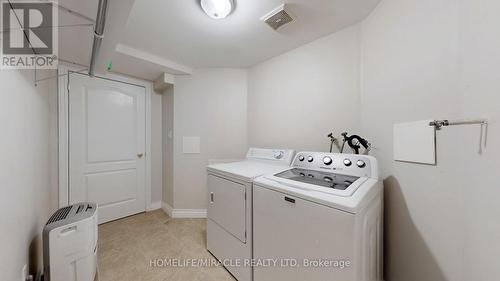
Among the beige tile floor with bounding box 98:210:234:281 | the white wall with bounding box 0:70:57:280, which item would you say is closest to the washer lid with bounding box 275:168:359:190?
the beige tile floor with bounding box 98:210:234:281

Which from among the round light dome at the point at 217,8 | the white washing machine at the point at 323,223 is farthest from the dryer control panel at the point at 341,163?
the round light dome at the point at 217,8

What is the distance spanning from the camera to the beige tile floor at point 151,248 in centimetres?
161

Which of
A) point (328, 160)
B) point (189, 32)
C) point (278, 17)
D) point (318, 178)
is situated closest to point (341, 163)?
point (328, 160)

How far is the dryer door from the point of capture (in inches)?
59.7

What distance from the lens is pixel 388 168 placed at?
1364mm

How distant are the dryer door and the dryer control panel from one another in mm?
650

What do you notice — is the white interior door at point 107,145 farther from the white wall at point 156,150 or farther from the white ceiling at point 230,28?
the white ceiling at point 230,28

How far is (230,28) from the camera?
173 cm

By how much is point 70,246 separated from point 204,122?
1.92 m

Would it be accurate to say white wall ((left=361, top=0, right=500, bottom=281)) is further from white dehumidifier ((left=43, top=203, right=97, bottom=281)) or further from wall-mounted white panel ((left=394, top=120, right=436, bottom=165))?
white dehumidifier ((left=43, top=203, right=97, bottom=281))

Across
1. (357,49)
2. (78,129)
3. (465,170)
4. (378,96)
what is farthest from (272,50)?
(78,129)

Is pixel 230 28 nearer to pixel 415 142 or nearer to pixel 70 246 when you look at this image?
pixel 415 142

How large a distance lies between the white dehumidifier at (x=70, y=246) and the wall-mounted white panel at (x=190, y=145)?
1.47 m

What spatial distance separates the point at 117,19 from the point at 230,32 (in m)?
0.99
